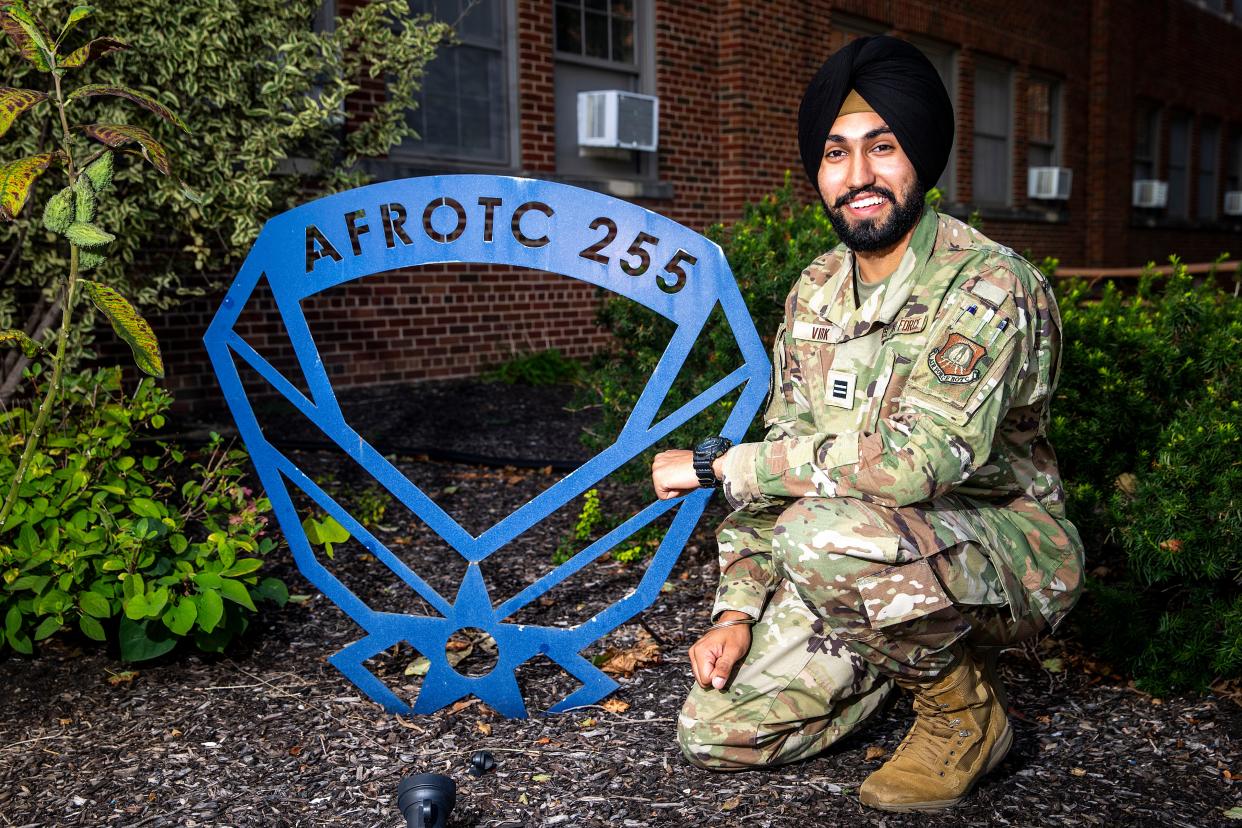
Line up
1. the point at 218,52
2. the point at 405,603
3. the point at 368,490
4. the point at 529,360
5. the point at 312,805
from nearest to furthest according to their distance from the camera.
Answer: the point at 312,805
the point at 405,603
the point at 218,52
the point at 368,490
the point at 529,360

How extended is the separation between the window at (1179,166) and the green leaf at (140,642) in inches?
688

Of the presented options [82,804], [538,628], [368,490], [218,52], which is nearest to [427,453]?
[368,490]

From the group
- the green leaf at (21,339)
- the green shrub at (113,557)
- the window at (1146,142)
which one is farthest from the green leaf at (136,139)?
the window at (1146,142)

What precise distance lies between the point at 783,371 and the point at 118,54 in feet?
7.89

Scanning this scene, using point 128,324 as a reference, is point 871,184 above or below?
above

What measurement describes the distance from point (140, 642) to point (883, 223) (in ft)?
6.61

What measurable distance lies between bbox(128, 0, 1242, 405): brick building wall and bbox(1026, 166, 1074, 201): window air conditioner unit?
0.11 m

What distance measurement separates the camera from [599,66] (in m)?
8.21

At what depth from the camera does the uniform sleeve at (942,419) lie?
199 cm

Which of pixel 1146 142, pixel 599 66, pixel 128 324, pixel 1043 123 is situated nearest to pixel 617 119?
pixel 599 66

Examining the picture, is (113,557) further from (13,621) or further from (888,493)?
(888,493)

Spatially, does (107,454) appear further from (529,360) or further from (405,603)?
(529,360)

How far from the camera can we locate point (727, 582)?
2441 millimetres

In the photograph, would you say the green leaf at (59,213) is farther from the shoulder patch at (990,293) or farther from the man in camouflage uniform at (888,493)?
the shoulder patch at (990,293)
